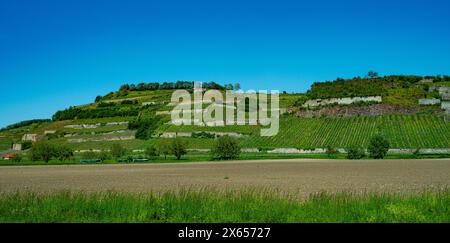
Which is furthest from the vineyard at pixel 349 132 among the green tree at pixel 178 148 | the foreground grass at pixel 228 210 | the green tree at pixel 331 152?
the foreground grass at pixel 228 210

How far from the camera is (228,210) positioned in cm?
1611

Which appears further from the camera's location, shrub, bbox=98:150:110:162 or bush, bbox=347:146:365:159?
shrub, bbox=98:150:110:162

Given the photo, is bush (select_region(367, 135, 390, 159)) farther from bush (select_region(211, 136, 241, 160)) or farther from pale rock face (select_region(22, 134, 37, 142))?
pale rock face (select_region(22, 134, 37, 142))

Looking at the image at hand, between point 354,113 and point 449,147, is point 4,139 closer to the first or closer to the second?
point 354,113

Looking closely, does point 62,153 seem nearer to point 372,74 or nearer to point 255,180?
point 255,180

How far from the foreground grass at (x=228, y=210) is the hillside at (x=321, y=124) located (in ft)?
308

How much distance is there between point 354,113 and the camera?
14138cm

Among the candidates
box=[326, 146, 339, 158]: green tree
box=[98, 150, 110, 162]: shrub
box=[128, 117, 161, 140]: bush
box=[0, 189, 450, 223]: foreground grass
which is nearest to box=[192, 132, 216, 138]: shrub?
box=[128, 117, 161, 140]: bush

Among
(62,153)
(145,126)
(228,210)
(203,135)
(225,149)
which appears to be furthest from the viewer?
(145,126)

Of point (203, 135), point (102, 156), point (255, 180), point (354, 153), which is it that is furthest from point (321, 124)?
point (255, 180)

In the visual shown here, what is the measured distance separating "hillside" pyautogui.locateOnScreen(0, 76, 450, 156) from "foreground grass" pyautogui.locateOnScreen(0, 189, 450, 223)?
93.8 metres

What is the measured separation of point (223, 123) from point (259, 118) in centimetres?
1316

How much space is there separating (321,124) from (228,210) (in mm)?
122952

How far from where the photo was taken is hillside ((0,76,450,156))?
381 feet
